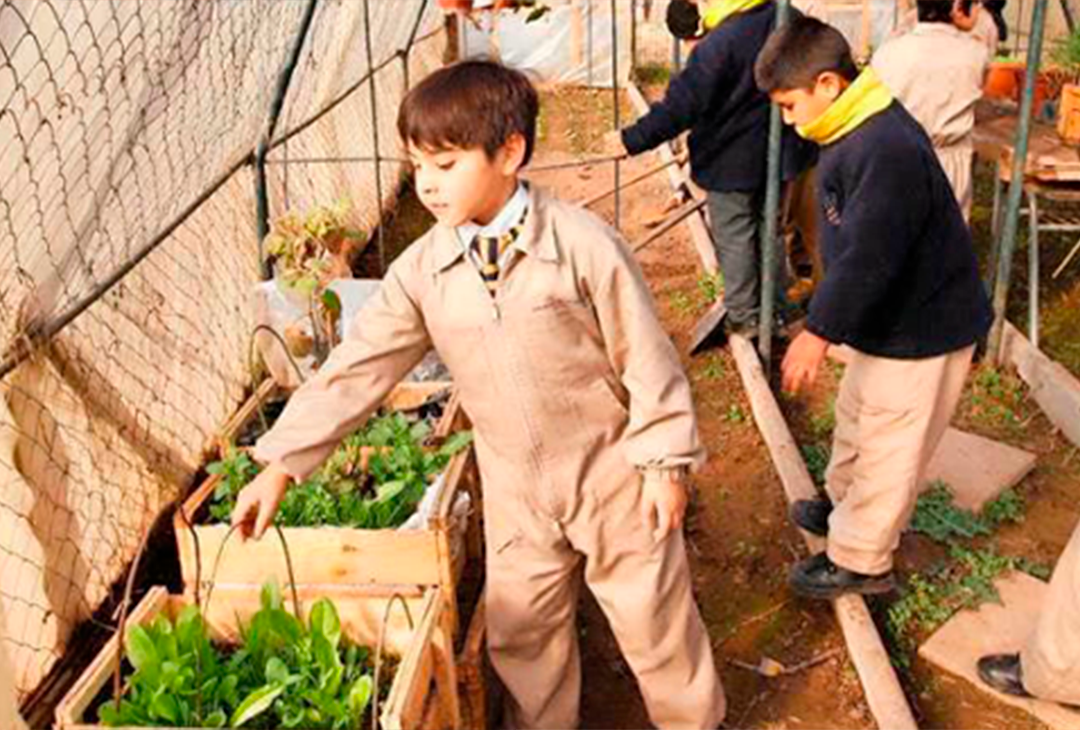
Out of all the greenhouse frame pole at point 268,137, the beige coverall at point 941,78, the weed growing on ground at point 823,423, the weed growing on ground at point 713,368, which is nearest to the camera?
the greenhouse frame pole at point 268,137

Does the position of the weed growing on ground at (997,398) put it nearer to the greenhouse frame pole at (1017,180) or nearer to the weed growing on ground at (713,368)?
the greenhouse frame pole at (1017,180)

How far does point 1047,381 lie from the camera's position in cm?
498

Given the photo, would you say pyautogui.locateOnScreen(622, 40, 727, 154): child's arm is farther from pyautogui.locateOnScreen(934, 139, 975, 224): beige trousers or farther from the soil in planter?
the soil in planter

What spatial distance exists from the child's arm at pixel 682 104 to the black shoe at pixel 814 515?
5.90 ft

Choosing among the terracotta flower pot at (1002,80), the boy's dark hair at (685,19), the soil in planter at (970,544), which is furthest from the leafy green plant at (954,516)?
the boy's dark hair at (685,19)

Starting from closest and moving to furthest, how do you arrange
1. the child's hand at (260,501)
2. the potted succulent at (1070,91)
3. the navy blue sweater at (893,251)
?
1. the child's hand at (260,501)
2. the navy blue sweater at (893,251)
3. the potted succulent at (1070,91)

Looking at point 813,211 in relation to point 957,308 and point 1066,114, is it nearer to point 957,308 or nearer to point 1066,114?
point 1066,114

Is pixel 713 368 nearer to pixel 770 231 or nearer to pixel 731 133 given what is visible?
pixel 770 231

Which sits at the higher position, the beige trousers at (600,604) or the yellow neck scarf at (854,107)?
Result: the yellow neck scarf at (854,107)

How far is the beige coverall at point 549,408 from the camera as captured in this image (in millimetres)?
2551

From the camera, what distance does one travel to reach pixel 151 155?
12.3 feet

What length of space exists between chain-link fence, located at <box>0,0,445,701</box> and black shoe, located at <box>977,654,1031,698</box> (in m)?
2.57

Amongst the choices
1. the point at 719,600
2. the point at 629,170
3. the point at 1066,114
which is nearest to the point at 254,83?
the point at 719,600

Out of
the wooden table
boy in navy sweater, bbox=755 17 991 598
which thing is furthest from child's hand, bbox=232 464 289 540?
the wooden table
